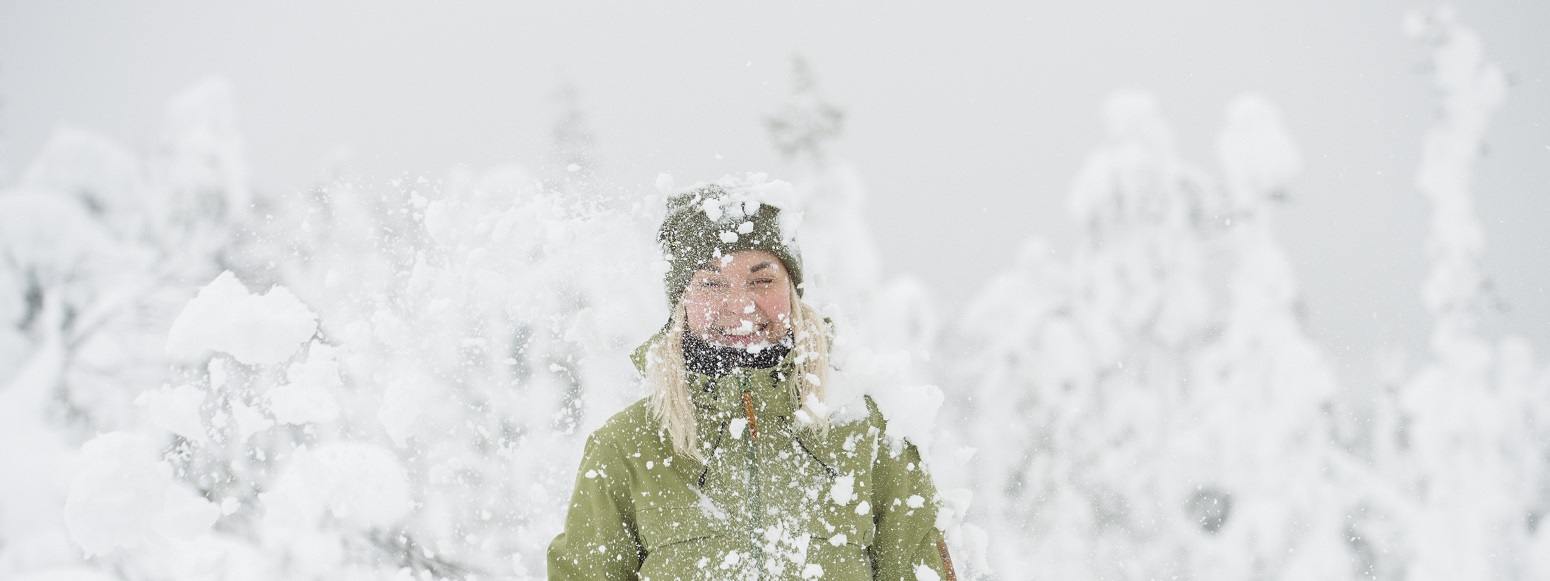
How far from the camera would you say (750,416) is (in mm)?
1729

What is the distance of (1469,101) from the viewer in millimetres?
8258

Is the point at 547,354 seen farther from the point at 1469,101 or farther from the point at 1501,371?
the point at 1501,371

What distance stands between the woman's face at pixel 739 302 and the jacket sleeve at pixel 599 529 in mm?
344

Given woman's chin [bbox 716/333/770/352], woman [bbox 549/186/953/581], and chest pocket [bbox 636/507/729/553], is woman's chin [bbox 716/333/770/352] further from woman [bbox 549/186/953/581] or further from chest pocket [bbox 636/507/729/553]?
chest pocket [bbox 636/507/729/553]

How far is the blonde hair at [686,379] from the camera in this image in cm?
175

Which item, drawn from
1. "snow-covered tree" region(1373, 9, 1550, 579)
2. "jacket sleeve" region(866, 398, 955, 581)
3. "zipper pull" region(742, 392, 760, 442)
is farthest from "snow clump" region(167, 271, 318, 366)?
"snow-covered tree" region(1373, 9, 1550, 579)

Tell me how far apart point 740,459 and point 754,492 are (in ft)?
0.25

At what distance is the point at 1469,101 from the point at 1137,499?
5471 millimetres

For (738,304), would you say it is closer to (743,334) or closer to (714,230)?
(743,334)

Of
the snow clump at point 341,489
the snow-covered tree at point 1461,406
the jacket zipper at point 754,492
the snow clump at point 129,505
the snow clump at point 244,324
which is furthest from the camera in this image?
the snow-covered tree at point 1461,406

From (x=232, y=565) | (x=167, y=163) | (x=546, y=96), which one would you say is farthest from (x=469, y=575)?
(x=167, y=163)

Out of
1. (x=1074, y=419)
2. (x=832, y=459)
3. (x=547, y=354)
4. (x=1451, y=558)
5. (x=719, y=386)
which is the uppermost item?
(x=1074, y=419)

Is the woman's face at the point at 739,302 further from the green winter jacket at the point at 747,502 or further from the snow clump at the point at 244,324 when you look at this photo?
the snow clump at the point at 244,324

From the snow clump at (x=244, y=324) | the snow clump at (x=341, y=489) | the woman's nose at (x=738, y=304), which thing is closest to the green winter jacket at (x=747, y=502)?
the woman's nose at (x=738, y=304)
